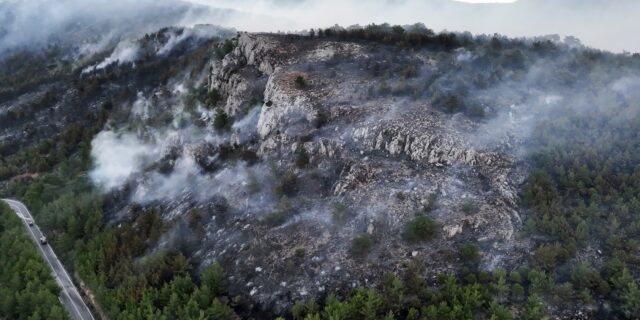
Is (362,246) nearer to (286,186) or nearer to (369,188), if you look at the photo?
(369,188)

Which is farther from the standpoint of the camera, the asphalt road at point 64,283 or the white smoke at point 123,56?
the white smoke at point 123,56

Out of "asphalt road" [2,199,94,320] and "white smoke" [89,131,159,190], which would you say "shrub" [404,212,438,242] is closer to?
"asphalt road" [2,199,94,320]

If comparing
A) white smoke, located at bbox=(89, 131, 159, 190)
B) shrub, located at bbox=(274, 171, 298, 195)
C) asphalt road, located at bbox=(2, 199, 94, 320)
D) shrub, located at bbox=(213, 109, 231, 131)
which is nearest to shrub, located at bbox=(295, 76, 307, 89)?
shrub, located at bbox=(213, 109, 231, 131)

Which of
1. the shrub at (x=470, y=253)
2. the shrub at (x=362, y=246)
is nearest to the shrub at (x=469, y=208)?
A: the shrub at (x=470, y=253)

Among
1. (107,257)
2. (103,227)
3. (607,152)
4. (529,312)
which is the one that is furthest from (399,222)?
(103,227)

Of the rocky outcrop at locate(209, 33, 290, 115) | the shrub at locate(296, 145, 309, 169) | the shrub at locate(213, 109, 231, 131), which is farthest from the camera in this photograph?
the rocky outcrop at locate(209, 33, 290, 115)

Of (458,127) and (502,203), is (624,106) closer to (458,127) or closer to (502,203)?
(458,127)

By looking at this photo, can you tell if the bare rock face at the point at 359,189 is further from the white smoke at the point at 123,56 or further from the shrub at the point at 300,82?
the white smoke at the point at 123,56

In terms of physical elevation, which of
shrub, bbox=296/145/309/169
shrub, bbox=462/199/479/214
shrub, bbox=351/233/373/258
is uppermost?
shrub, bbox=296/145/309/169
